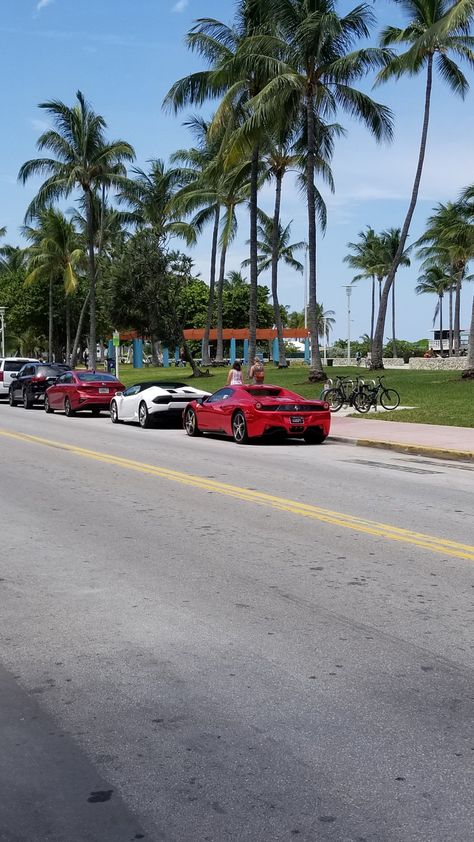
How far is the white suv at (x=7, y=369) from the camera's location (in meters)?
38.0

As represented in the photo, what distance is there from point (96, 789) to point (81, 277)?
231 ft

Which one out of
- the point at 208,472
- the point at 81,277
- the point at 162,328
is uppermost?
the point at 81,277

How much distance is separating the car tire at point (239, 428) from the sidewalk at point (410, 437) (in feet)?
7.77

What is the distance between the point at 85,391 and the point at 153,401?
513 centimetres

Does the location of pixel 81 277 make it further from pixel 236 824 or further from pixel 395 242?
Result: pixel 236 824

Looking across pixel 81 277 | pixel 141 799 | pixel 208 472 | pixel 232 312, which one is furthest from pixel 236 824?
pixel 232 312

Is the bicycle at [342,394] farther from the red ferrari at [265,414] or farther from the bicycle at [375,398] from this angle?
the red ferrari at [265,414]

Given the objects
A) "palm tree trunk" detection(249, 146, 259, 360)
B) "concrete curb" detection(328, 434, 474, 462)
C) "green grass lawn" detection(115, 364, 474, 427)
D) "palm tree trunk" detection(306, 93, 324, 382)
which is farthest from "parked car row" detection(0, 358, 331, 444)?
"palm tree trunk" detection(306, 93, 324, 382)

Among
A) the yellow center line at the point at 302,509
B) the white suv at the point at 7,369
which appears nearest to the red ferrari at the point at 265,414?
the yellow center line at the point at 302,509

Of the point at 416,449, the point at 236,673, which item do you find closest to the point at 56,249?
the point at 416,449

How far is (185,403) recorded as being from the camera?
23641 millimetres

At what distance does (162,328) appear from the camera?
52.3m

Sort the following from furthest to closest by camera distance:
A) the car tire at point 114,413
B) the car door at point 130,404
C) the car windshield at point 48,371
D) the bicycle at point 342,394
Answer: the car windshield at point 48,371
the bicycle at point 342,394
the car tire at point 114,413
the car door at point 130,404

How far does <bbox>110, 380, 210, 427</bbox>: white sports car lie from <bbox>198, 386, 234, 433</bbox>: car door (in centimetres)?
228
